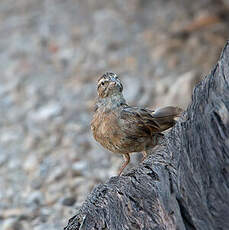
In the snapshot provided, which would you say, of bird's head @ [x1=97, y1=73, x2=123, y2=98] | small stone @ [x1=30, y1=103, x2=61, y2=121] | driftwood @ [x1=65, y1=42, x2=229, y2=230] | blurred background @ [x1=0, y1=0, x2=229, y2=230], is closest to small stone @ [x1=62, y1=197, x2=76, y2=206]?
blurred background @ [x1=0, y1=0, x2=229, y2=230]

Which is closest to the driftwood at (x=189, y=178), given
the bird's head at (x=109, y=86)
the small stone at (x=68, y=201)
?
the bird's head at (x=109, y=86)

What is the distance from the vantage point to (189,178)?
390 cm

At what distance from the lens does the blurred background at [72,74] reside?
8.13 metres

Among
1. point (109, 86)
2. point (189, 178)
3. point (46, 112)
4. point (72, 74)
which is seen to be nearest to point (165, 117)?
point (109, 86)

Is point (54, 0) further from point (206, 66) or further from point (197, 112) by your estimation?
point (197, 112)

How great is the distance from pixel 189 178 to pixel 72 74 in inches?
271

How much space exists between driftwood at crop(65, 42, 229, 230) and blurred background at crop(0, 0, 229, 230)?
303 cm

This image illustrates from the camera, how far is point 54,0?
1227 cm

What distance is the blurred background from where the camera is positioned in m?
8.13

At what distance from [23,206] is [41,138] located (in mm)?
1709

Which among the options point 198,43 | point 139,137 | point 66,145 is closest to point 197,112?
point 139,137

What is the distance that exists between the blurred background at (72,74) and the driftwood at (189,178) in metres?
3.03

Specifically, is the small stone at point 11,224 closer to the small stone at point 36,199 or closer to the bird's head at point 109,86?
the small stone at point 36,199

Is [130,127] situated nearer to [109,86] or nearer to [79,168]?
[109,86]
